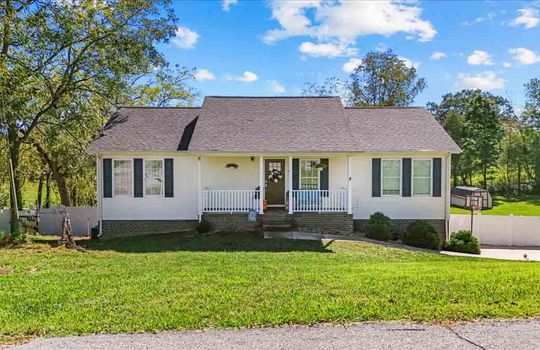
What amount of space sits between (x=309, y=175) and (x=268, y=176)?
61.9 inches

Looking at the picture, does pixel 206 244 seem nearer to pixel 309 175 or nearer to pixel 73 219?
pixel 309 175

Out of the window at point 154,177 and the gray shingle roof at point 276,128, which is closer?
the gray shingle roof at point 276,128

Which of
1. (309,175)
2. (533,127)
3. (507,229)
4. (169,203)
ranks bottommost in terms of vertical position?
(507,229)

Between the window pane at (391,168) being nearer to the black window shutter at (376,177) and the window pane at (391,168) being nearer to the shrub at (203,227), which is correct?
the black window shutter at (376,177)

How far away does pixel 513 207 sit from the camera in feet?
101

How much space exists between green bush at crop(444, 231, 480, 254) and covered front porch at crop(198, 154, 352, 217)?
3.67 m

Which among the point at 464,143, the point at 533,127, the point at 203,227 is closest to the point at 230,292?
the point at 203,227

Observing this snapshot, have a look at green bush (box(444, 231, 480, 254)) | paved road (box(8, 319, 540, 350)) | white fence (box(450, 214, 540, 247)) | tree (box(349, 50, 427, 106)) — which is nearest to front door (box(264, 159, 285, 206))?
green bush (box(444, 231, 480, 254))

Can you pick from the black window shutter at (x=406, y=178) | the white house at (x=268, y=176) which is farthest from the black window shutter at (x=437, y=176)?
the black window shutter at (x=406, y=178)

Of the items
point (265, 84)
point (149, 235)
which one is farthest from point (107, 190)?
point (265, 84)

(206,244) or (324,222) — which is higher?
(324,222)

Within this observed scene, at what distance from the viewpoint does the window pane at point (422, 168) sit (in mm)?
16141

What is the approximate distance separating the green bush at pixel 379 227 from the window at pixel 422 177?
183 centimetres

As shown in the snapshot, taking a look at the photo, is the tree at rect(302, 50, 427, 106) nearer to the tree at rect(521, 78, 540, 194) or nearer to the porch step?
the tree at rect(521, 78, 540, 194)
